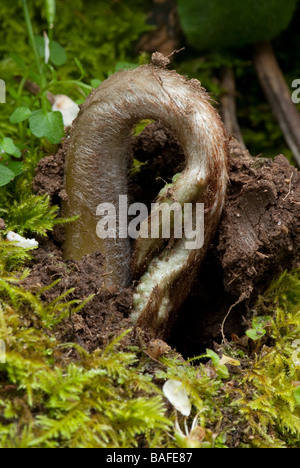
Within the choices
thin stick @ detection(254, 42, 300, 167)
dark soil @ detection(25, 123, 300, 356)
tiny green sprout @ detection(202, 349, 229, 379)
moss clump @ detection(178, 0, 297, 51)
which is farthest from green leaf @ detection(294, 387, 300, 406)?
moss clump @ detection(178, 0, 297, 51)

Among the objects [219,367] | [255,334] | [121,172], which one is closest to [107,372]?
[219,367]

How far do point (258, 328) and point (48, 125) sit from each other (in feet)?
3.57

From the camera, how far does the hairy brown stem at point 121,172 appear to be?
1638 mm

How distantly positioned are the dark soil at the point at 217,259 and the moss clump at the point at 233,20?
3.84 feet

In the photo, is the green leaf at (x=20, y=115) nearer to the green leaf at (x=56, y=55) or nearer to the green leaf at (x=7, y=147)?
the green leaf at (x=7, y=147)

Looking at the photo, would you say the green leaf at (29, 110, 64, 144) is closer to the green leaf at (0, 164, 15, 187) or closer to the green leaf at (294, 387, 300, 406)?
the green leaf at (0, 164, 15, 187)

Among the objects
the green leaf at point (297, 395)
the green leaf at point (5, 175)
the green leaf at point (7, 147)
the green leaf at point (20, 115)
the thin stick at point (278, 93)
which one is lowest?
the green leaf at point (297, 395)

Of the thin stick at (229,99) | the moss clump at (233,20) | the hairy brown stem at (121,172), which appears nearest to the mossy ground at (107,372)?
the hairy brown stem at (121,172)

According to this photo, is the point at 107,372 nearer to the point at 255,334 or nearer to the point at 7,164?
the point at 255,334

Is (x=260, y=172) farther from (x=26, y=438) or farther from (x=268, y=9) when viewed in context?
(x=268, y=9)

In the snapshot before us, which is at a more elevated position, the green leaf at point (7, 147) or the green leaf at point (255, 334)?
the green leaf at point (7, 147)

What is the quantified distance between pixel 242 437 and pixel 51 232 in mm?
980

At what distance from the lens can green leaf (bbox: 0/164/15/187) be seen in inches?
70.1

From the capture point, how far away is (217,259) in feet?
6.03
